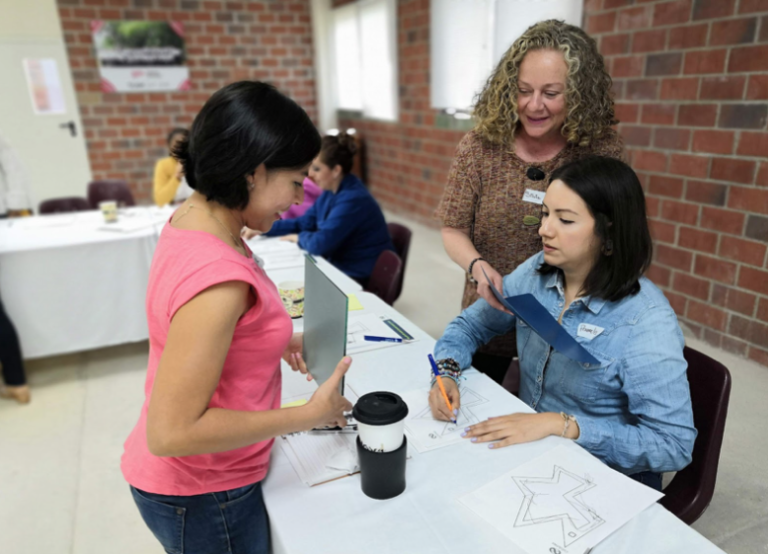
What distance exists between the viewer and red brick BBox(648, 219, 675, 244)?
9.53 ft

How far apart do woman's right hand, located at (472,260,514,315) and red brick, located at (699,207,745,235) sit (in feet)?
5.76

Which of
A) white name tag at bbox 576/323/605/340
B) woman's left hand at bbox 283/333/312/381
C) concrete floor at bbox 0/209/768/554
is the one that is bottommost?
concrete floor at bbox 0/209/768/554

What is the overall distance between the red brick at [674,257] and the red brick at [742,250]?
203 millimetres

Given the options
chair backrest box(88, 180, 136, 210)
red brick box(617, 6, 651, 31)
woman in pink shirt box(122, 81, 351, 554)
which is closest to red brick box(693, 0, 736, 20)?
red brick box(617, 6, 651, 31)

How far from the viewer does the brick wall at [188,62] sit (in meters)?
5.68

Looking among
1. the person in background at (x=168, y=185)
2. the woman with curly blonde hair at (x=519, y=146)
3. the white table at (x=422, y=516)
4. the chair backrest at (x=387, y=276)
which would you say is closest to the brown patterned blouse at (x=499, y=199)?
the woman with curly blonde hair at (x=519, y=146)

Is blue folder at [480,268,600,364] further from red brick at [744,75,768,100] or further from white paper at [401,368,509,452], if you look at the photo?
red brick at [744,75,768,100]

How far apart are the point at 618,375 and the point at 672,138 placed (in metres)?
2.19

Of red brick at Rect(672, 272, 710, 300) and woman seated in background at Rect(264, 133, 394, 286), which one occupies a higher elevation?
woman seated in background at Rect(264, 133, 394, 286)

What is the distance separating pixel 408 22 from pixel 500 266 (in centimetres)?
416

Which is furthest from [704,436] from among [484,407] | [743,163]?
[743,163]

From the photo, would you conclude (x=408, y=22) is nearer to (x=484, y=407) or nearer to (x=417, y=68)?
(x=417, y=68)

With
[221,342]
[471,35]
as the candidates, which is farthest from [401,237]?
[471,35]

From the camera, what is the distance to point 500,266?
169 cm
